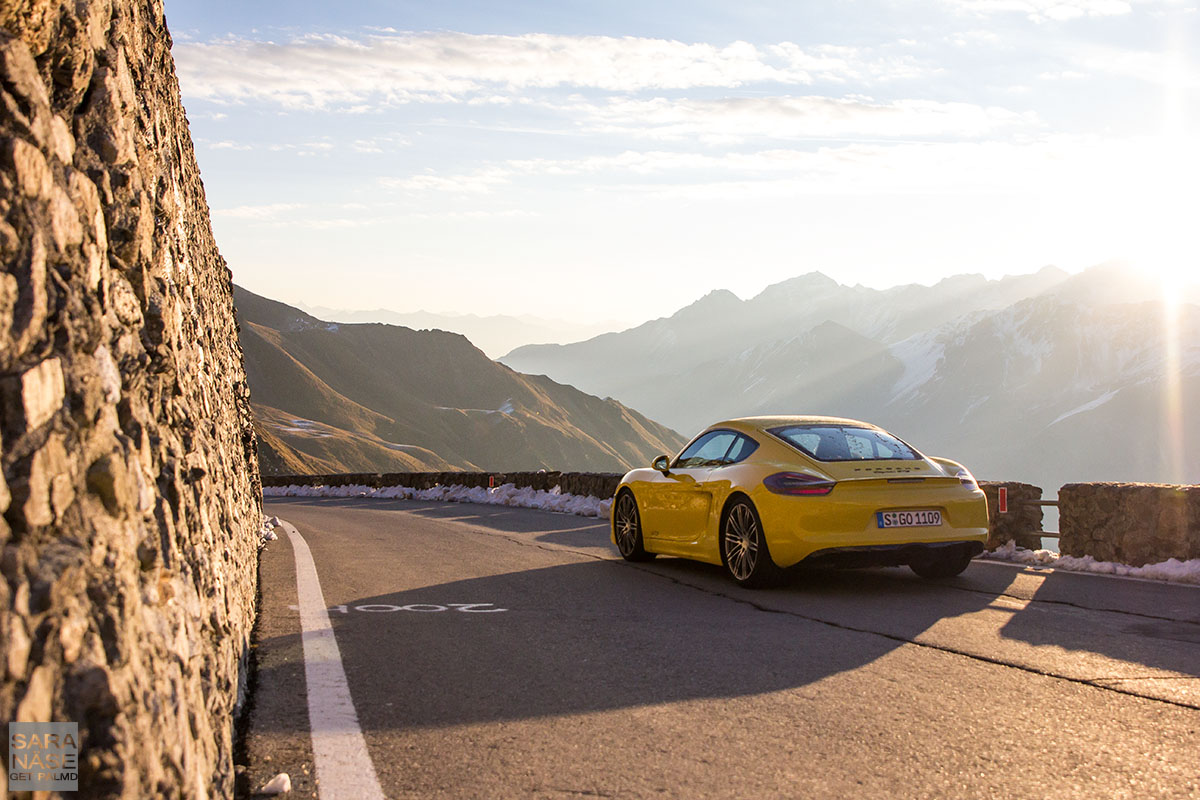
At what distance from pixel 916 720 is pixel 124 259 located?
359 centimetres

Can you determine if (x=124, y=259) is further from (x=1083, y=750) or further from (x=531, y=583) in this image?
(x=531, y=583)

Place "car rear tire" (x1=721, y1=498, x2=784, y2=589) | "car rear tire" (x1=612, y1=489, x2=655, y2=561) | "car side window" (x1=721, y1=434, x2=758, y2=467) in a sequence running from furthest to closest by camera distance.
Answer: "car rear tire" (x1=612, y1=489, x2=655, y2=561) < "car side window" (x1=721, y1=434, x2=758, y2=467) < "car rear tire" (x1=721, y1=498, x2=784, y2=589)

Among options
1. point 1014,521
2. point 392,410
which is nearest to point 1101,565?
point 1014,521

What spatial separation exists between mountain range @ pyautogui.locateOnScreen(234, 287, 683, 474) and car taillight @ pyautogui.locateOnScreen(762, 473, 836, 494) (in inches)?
4633

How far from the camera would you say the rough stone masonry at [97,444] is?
248 cm

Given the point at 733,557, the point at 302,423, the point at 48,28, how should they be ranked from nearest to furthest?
the point at 48,28
the point at 733,557
the point at 302,423

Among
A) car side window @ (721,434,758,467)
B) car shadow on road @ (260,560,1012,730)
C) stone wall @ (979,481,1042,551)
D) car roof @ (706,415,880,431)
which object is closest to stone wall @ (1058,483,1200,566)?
stone wall @ (979,481,1042,551)

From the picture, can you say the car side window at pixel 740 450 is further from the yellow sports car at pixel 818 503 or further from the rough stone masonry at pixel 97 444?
the rough stone masonry at pixel 97 444

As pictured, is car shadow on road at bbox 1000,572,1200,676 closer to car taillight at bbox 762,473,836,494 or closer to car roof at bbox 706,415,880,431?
car taillight at bbox 762,473,836,494

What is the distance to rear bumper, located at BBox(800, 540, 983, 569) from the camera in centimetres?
829

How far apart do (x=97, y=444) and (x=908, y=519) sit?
674cm

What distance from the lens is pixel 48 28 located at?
299 cm

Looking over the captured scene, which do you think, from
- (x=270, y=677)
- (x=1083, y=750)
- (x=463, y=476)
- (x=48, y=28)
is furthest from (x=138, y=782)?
(x=463, y=476)

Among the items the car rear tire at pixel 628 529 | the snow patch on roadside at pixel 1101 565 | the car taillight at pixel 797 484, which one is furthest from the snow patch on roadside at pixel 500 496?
the car taillight at pixel 797 484
